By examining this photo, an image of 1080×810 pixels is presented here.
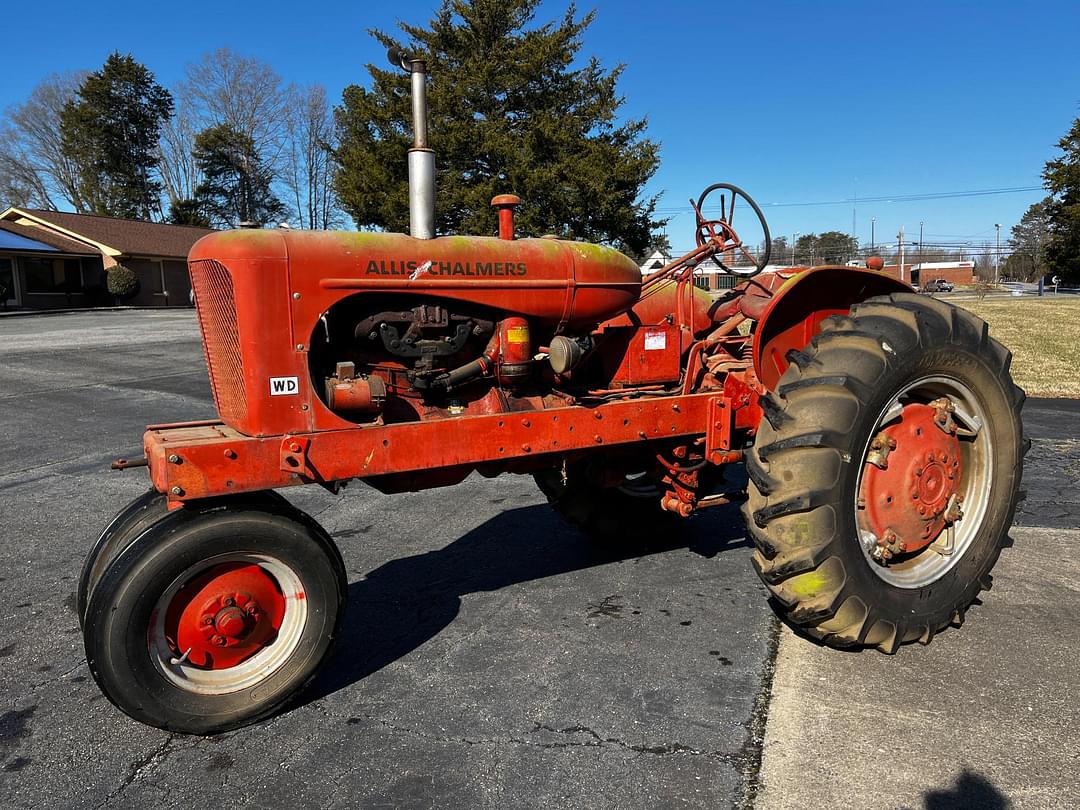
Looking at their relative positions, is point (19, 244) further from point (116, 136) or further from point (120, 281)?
point (116, 136)

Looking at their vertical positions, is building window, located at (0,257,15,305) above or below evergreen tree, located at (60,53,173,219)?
below

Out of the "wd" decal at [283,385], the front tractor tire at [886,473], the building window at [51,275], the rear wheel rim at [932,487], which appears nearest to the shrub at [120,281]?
the building window at [51,275]

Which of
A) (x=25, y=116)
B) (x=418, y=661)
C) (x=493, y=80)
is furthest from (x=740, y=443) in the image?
(x=25, y=116)

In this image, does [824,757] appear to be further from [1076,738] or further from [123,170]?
[123,170]

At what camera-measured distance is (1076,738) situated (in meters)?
2.53

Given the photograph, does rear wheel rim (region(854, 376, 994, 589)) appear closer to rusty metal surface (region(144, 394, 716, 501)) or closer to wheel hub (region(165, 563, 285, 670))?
rusty metal surface (region(144, 394, 716, 501))

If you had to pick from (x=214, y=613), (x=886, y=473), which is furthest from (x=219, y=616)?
(x=886, y=473)

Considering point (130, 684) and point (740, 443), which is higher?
point (740, 443)

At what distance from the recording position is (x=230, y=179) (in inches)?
1799

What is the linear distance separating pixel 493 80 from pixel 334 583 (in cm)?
2176

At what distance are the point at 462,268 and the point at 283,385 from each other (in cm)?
80

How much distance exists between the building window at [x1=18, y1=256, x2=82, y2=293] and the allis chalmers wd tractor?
33974 millimetres

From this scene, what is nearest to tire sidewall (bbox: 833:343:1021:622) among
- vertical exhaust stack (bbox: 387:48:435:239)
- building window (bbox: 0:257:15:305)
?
vertical exhaust stack (bbox: 387:48:435:239)

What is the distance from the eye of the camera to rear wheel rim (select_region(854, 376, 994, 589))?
3.12m
